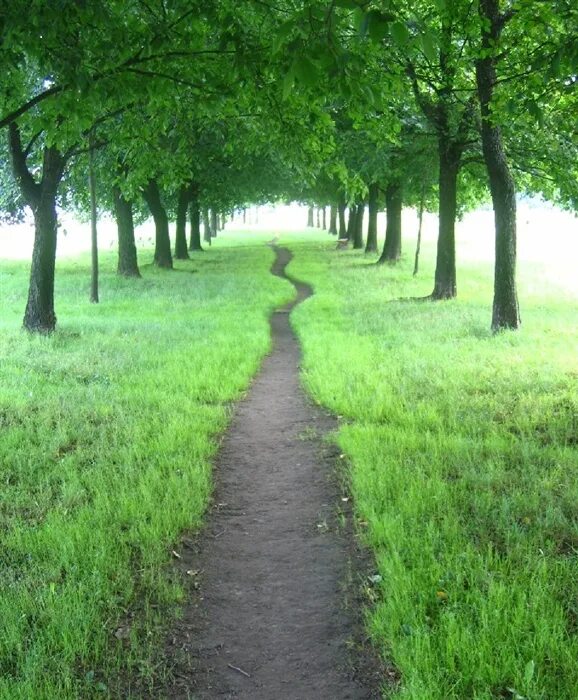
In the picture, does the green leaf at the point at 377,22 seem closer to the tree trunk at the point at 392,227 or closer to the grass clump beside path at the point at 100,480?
the grass clump beside path at the point at 100,480

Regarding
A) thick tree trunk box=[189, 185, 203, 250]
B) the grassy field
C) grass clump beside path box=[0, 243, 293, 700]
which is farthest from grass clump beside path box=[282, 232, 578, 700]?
thick tree trunk box=[189, 185, 203, 250]

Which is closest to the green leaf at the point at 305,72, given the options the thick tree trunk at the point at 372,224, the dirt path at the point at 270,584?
the dirt path at the point at 270,584

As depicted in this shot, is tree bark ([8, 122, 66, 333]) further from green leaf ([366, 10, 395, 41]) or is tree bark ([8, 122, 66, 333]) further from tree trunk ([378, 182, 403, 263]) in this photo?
tree trunk ([378, 182, 403, 263])

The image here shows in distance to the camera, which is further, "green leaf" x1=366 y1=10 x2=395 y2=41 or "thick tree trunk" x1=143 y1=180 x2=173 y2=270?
"thick tree trunk" x1=143 y1=180 x2=173 y2=270

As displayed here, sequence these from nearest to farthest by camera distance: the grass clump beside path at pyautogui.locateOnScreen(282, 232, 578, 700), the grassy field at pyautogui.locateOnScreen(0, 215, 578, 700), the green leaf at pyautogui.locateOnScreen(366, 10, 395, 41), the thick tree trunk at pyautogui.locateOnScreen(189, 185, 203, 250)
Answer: the green leaf at pyautogui.locateOnScreen(366, 10, 395, 41)
the grass clump beside path at pyautogui.locateOnScreen(282, 232, 578, 700)
the grassy field at pyautogui.locateOnScreen(0, 215, 578, 700)
the thick tree trunk at pyautogui.locateOnScreen(189, 185, 203, 250)

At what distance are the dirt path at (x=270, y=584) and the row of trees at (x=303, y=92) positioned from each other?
294cm

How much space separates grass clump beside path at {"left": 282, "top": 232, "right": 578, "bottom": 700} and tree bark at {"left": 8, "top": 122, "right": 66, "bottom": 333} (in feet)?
18.7

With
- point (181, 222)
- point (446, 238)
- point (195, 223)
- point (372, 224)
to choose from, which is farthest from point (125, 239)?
point (195, 223)

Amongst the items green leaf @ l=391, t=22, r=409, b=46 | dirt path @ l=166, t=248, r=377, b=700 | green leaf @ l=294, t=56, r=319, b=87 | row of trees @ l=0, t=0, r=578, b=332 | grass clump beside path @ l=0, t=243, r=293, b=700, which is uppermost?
row of trees @ l=0, t=0, r=578, b=332

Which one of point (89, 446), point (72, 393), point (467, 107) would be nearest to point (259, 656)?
point (89, 446)

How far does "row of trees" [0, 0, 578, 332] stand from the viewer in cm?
508

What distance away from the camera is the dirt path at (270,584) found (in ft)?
11.4

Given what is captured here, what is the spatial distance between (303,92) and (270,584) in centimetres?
390

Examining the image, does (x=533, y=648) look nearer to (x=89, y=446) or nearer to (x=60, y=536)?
(x=60, y=536)
